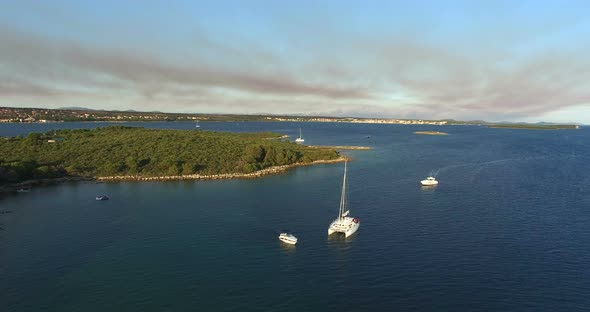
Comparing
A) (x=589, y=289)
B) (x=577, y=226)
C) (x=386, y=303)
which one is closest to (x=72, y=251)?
(x=386, y=303)

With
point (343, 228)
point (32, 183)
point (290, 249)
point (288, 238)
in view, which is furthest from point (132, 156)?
point (343, 228)

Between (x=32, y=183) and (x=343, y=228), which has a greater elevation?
(x=343, y=228)

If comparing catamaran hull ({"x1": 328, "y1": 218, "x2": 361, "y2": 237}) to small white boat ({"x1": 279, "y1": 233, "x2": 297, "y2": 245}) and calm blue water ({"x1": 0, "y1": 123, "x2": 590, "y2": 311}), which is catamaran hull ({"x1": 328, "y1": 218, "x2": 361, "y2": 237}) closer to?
calm blue water ({"x1": 0, "y1": 123, "x2": 590, "y2": 311})

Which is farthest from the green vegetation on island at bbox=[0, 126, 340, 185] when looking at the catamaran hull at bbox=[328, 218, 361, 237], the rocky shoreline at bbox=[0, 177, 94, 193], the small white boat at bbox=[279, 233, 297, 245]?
the small white boat at bbox=[279, 233, 297, 245]

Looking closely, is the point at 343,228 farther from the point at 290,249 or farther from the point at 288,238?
the point at 290,249

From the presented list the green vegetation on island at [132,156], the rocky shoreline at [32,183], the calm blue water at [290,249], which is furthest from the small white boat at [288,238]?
the rocky shoreline at [32,183]

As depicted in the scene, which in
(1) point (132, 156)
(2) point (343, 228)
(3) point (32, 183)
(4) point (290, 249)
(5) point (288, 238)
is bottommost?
(4) point (290, 249)
